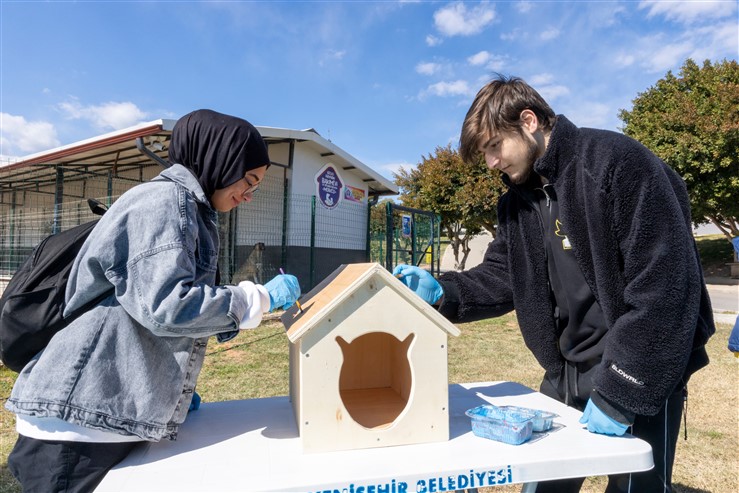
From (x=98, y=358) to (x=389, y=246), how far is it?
8857 mm

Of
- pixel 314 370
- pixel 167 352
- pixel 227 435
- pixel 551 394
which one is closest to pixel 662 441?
pixel 551 394

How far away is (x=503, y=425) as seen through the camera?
126cm

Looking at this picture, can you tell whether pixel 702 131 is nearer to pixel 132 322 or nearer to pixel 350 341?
pixel 350 341

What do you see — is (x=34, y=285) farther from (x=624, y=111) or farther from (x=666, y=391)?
(x=624, y=111)

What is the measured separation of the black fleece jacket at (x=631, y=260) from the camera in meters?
1.24

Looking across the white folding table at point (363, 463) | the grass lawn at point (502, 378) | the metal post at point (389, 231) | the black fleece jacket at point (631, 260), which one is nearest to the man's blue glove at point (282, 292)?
→ the white folding table at point (363, 463)

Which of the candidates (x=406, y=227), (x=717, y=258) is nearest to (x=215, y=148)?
(x=406, y=227)

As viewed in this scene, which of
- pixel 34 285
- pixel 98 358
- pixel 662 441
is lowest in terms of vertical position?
pixel 662 441

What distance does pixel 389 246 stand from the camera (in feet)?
32.6

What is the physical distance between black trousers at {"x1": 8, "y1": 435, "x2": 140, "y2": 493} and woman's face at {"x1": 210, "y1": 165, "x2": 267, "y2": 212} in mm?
657

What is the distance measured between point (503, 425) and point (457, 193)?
16.7m

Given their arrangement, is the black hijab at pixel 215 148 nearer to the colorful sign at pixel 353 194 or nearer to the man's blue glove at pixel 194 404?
the man's blue glove at pixel 194 404

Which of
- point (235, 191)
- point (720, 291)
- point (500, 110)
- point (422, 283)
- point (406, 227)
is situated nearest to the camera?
point (235, 191)

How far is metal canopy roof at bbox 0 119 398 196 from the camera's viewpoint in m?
7.90
